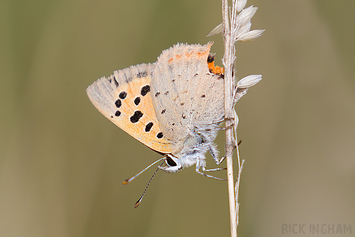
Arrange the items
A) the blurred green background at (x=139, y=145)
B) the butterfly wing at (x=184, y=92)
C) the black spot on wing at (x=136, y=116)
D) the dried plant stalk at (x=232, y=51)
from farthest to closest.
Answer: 1. the blurred green background at (x=139, y=145)
2. the black spot on wing at (x=136, y=116)
3. the butterfly wing at (x=184, y=92)
4. the dried plant stalk at (x=232, y=51)

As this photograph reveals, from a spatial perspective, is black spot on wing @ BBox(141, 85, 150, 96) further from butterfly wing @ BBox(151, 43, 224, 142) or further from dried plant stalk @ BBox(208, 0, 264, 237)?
dried plant stalk @ BBox(208, 0, 264, 237)

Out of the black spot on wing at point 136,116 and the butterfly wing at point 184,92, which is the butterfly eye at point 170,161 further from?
the black spot on wing at point 136,116

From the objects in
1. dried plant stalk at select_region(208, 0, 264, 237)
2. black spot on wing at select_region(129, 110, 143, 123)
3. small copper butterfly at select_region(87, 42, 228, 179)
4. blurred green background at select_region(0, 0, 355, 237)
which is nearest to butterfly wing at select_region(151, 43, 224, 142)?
small copper butterfly at select_region(87, 42, 228, 179)

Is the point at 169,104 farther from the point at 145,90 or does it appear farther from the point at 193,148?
the point at 193,148

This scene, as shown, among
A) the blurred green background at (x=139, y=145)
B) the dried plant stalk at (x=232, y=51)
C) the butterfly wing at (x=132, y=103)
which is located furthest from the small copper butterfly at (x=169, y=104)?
the blurred green background at (x=139, y=145)

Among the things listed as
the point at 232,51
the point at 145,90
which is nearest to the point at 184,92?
the point at 145,90

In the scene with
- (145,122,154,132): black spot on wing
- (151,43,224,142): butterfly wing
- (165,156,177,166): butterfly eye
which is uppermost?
(151,43,224,142): butterfly wing

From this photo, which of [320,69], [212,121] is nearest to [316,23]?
[320,69]
